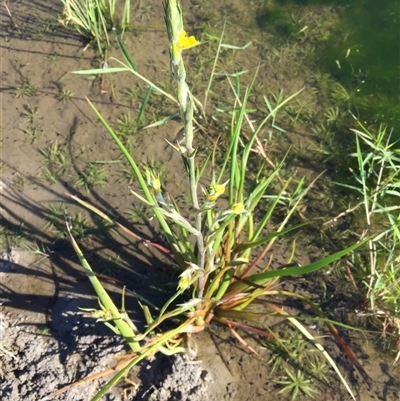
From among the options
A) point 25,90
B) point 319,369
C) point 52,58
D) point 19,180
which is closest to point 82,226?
point 19,180

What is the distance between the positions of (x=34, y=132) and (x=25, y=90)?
269 mm

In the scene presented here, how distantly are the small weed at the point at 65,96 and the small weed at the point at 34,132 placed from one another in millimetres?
193

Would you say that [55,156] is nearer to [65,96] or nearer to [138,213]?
[65,96]

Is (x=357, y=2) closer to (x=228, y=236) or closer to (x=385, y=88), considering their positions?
(x=385, y=88)

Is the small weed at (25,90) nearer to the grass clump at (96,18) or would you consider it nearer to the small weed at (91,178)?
the grass clump at (96,18)

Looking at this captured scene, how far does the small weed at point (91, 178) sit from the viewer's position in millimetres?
2096

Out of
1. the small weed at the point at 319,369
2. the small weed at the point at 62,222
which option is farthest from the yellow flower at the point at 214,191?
the small weed at the point at 62,222

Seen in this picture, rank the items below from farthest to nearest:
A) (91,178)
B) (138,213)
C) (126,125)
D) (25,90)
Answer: (25,90) → (126,125) → (91,178) → (138,213)

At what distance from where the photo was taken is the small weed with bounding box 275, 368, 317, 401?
63.2 inches

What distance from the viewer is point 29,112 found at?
7.49 ft

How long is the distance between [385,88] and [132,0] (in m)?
1.49

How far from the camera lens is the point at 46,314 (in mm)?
1787

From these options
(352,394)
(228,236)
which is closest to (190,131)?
(228,236)

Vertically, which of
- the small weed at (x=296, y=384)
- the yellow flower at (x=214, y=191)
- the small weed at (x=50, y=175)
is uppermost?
the yellow flower at (x=214, y=191)
